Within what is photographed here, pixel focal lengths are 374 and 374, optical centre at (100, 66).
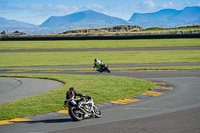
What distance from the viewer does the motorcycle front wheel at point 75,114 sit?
13344 mm

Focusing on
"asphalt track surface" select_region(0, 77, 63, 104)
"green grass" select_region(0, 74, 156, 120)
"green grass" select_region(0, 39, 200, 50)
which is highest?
"green grass" select_region(0, 39, 200, 50)

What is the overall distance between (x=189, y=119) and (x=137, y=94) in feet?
22.7

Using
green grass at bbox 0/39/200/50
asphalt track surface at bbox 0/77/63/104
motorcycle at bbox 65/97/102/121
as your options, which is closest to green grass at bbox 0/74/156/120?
asphalt track surface at bbox 0/77/63/104

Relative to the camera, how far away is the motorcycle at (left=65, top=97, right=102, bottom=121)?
1340 cm

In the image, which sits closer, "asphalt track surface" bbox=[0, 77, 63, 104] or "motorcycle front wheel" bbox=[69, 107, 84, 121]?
"motorcycle front wheel" bbox=[69, 107, 84, 121]

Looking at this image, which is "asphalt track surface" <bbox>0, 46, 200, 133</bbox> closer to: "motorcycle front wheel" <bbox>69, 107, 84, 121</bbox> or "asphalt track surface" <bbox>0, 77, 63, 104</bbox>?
"motorcycle front wheel" <bbox>69, 107, 84, 121</bbox>

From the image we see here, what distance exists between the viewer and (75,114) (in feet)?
44.3

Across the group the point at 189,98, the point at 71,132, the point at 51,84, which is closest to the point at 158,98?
the point at 189,98

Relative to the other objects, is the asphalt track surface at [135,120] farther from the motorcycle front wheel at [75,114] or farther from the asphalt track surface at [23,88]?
the asphalt track surface at [23,88]

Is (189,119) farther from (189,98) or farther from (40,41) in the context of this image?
(40,41)

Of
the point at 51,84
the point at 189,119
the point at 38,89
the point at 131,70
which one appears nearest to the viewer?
the point at 189,119

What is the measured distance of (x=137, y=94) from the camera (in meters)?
20.2

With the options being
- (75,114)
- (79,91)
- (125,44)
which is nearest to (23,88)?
(79,91)

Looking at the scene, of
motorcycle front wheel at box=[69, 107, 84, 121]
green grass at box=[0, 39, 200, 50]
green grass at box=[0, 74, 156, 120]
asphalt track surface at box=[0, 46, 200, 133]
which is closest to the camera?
asphalt track surface at box=[0, 46, 200, 133]
